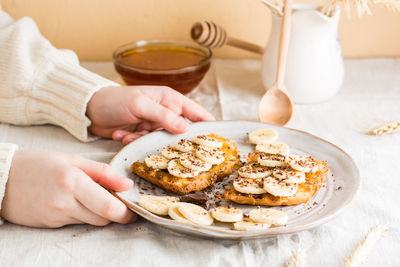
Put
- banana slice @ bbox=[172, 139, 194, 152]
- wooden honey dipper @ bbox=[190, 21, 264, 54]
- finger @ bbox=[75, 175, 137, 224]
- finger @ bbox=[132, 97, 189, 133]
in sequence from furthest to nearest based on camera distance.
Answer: wooden honey dipper @ bbox=[190, 21, 264, 54], finger @ bbox=[132, 97, 189, 133], banana slice @ bbox=[172, 139, 194, 152], finger @ bbox=[75, 175, 137, 224]

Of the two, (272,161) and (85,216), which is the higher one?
(272,161)

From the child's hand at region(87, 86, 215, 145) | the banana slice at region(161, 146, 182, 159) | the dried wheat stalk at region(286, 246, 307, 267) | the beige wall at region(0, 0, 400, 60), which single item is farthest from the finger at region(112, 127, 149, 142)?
the beige wall at region(0, 0, 400, 60)

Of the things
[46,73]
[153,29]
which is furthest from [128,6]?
[46,73]

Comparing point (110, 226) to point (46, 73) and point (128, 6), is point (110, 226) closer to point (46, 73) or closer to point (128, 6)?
point (46, 73)

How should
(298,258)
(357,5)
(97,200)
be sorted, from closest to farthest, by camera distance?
(298,258) < (97,200) < (357,5)

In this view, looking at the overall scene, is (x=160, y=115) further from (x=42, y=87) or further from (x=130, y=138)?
(x=42, y=87)

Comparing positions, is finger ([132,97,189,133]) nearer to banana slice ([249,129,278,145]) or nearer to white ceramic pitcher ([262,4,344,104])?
banana slice ([249,129,278,145])

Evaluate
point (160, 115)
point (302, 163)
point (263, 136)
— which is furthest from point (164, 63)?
point (302, 163)
